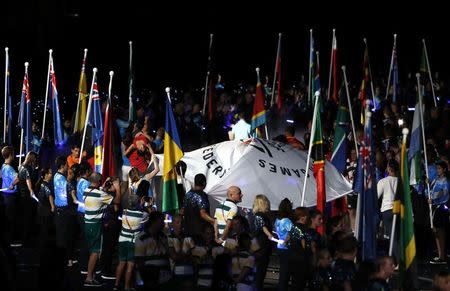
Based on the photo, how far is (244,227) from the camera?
16.2 m

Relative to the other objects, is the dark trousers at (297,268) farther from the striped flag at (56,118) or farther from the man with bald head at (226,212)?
the striped flag at (56,118)

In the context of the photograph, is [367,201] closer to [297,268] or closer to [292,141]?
[297,268]

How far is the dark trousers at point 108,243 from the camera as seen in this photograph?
19.6 metres

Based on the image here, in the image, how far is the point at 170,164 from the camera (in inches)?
795

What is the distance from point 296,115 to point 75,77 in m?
8.97

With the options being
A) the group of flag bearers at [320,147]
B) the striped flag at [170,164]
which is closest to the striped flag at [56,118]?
the group of flag bearers at [320,147]

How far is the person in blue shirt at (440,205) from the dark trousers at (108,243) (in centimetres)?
606

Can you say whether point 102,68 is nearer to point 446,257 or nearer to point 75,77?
point 75,77

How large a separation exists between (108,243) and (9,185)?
3.85 m

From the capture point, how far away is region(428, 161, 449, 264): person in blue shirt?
22.1 meters

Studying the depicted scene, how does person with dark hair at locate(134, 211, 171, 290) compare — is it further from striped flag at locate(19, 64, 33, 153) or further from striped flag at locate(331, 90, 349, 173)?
striped flag at locate(19, 64, 33, 153)

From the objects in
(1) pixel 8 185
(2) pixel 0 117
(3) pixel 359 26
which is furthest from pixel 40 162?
(3) pixel 359 26

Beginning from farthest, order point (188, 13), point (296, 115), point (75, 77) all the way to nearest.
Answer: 1. point (188, 13)
2. point (75, 77)
3. point (296, 115)

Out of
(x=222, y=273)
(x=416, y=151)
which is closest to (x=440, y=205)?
(x=416, y=151)
